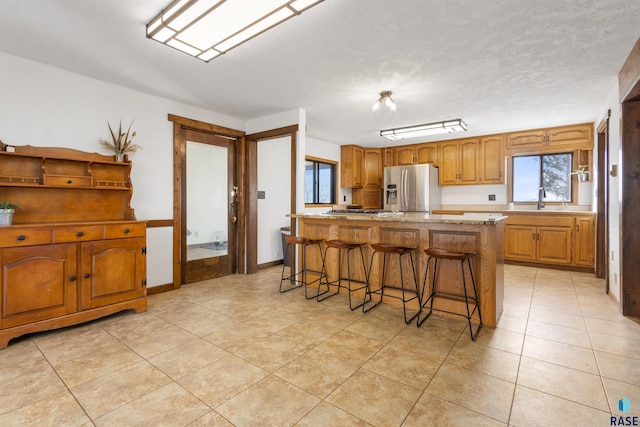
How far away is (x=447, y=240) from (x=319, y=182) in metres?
Result: 3.68

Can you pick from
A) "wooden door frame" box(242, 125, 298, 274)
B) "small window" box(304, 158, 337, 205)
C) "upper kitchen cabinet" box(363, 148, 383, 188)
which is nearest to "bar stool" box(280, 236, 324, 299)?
"wooden door frame" box(242, 125, 298, 274)

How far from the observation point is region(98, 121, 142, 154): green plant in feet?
10.8

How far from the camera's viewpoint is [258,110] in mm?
4254

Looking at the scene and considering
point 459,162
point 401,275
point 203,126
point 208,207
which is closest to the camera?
point 401,275

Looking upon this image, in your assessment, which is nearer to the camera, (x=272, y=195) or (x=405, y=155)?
(x=272, y=195)

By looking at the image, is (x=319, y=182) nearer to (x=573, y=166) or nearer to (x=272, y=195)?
(x=272, y=195)

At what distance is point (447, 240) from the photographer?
2914 mm

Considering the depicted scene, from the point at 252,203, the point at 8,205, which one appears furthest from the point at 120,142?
the point at 252,203

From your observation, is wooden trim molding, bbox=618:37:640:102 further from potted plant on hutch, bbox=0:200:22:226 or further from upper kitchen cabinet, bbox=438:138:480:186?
potted plant on hutch, bbox=0:200:22:226

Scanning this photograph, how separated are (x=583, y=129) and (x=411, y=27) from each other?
4.29 metres

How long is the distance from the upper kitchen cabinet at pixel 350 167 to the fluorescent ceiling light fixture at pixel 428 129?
1.56 meters

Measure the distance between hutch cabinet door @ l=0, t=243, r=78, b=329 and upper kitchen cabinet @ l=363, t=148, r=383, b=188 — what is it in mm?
5371

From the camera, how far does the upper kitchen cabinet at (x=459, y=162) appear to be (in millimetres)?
5727

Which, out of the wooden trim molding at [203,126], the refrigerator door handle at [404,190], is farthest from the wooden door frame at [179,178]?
the refrigerator door handle at [404,190]
